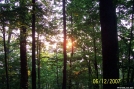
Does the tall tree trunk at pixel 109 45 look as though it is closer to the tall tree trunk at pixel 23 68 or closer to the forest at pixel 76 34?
the forest at pixel 76 34

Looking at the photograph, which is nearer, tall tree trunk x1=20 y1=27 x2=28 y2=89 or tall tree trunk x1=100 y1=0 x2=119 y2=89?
tall tree trunk x1=100 y1=0 x2=119 y2=89

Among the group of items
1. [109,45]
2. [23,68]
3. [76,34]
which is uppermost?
[76,34]

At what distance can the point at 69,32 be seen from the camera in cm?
2177

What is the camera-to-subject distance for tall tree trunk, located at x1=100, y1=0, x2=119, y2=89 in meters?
2.97

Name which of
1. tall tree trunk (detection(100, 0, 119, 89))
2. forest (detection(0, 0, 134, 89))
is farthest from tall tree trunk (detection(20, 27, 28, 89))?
tall tree trunk (detection(100, 0, 119, 89))

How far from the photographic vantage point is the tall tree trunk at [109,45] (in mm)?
2975

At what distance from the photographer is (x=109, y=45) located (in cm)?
302

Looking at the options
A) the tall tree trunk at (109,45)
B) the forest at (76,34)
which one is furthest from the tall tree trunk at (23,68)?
the tall tree trunk at (109,45)

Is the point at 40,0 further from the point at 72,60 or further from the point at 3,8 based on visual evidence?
the point at 72,60

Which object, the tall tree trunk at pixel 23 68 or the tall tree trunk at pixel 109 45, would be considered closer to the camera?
the tall tree trunk at pixel 109 45

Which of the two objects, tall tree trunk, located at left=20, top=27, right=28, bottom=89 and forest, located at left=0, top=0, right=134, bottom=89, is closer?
forest, located at left=0, top=0, right=134, bottom=89

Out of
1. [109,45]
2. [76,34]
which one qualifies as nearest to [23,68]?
[76,34]

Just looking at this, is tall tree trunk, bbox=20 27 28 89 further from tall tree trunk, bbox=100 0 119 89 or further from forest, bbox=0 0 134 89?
tall tree trunk, bbox=100 0 119 89

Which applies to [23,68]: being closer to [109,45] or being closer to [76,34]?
[76,34]
